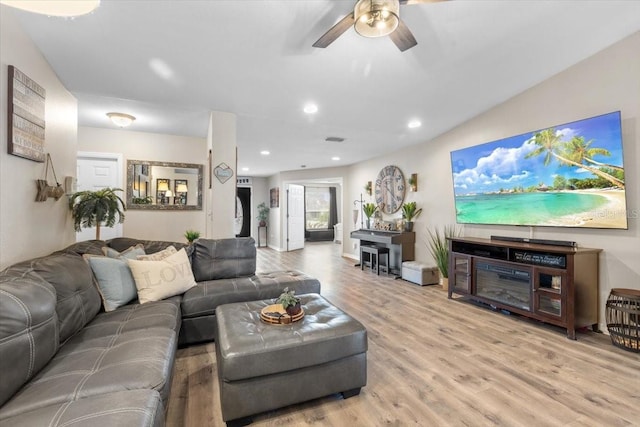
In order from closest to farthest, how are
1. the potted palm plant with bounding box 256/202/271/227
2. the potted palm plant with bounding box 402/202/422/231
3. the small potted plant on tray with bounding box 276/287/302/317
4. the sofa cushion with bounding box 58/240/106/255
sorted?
1. the small potted plant on tray with bounding box 276/287/302/317
2. the sofa cushion with bounding box 58/240/106/255
3. the potted palm plant with bounding box 402/202/422/231
4. the potted palm plant with bounding box 256/202/271/227

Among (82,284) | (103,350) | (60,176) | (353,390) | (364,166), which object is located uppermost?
(364,166)

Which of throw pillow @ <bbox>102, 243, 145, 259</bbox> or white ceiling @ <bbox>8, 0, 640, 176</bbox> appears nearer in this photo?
white ceiling @ <bbox>8, 0, 640, 176</bbox>

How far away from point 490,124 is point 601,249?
193 cm

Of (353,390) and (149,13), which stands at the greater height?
(149,13)

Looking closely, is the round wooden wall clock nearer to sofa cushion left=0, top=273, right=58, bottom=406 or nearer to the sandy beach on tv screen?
the sandy beach on tv screen

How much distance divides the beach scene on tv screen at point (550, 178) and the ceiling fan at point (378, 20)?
7.27 feet

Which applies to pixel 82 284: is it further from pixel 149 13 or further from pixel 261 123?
pixel 261 123

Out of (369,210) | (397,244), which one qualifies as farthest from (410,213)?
(369,210)

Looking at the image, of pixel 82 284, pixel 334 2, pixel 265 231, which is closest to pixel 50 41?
pixel 82 284

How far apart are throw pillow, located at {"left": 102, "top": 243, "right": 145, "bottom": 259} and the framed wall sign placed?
848 millimetres

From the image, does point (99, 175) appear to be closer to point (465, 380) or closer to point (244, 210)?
point (465, 380)

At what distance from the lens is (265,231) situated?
9750mm

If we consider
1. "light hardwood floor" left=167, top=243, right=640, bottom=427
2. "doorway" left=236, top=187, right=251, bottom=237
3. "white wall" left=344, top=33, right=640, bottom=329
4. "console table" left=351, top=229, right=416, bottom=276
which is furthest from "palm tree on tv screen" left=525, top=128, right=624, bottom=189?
"doorway" left=236, top=187, right=251, bottom=237

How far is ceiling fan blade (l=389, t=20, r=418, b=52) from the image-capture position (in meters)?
1.85
